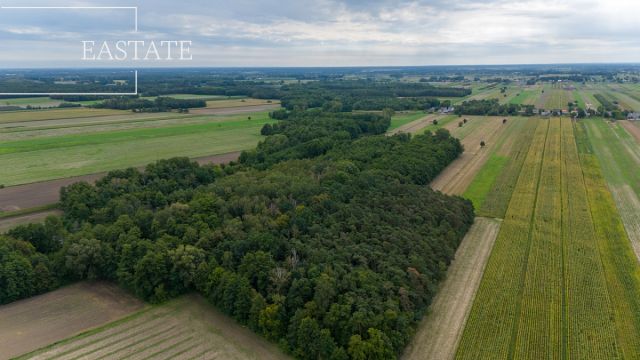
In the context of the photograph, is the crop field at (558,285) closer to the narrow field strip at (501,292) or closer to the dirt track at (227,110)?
the narrow field strip at (501,292)

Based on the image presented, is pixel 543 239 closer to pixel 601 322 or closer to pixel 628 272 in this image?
pixel 628 272

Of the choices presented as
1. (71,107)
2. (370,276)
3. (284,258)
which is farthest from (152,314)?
(71,107)

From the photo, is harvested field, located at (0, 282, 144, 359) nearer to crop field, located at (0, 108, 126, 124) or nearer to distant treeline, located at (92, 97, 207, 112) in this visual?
crop field, located at (0, 108, 126, 124)

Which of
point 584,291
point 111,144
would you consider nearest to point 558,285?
point 584,291

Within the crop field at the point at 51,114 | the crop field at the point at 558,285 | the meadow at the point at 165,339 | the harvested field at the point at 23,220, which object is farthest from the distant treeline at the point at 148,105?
the meadow at the point at 165,339

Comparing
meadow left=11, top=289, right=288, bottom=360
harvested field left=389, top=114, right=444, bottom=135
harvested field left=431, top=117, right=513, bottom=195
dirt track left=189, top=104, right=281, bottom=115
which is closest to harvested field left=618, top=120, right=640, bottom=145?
harvested field left=431, top=117, right=513, bottom=195

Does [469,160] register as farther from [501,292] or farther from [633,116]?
[633,116]

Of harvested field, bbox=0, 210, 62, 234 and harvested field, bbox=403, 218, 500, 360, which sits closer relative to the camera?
harvested field, bbox=403, 218, 500, 360
